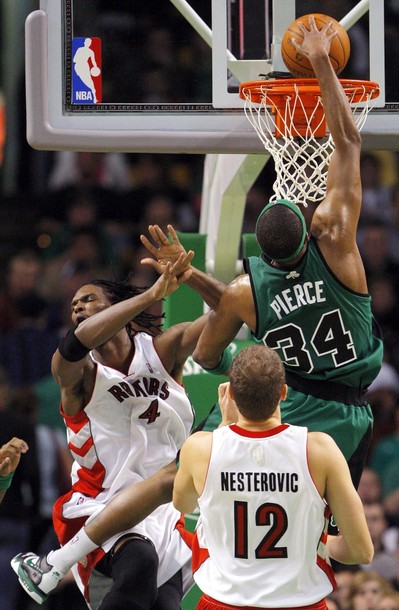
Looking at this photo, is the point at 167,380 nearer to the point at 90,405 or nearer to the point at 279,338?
the point at 90,405

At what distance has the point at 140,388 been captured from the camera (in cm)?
588

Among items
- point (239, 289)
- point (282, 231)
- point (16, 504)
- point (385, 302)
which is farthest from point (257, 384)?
point (385, 302)

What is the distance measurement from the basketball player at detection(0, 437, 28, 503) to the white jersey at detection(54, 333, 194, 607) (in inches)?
19.2

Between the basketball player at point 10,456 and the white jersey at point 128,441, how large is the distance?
487mm

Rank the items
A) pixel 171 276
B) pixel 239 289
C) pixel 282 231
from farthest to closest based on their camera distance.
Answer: pixel 171 276, pixel 239 289, pixel 282 231

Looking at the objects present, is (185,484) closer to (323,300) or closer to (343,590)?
(323,300)

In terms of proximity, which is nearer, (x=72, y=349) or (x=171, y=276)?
(x=171, y=276)

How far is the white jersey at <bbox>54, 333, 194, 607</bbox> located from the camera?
584 centimetres

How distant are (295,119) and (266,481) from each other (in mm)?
1915

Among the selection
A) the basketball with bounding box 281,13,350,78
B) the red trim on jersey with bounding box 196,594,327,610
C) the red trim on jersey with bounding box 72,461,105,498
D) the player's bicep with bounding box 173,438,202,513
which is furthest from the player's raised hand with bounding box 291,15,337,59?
the red trim on jersey with bounding box 196,594,327,610

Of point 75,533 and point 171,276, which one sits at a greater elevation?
point 171,276

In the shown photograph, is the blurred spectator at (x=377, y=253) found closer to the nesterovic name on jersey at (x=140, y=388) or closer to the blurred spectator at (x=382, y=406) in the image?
the blurred spectator at (x=382, y=406)

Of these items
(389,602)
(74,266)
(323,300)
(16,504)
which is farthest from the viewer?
(74,266)

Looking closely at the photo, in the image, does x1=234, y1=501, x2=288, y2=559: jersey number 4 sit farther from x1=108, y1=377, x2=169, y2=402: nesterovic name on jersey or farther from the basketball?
the basketball
